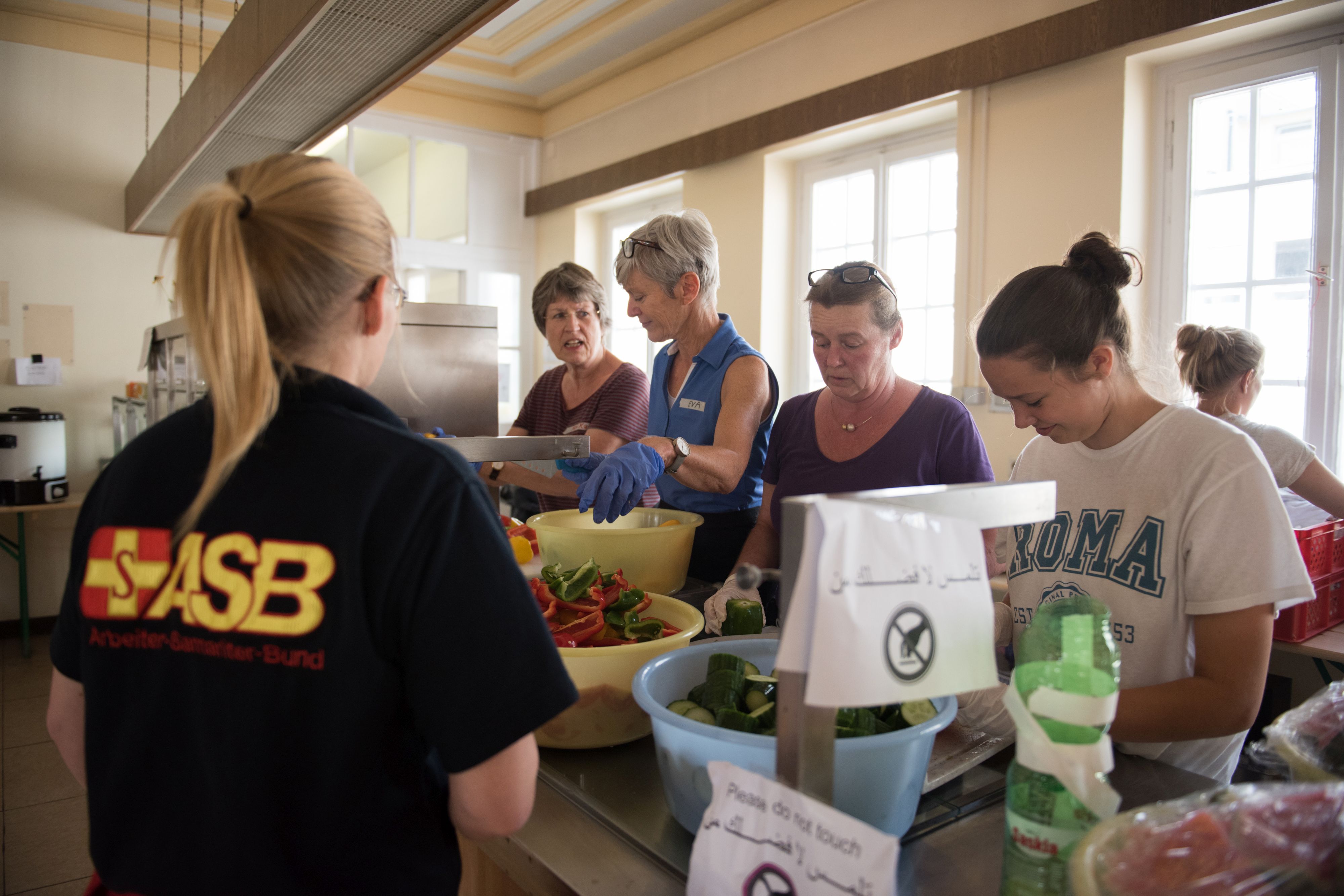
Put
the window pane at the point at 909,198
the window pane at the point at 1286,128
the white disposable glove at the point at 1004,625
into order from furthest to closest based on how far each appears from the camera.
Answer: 1. the window pane at the point at 909,198
2. the window pane at the point at 1286,128
3. the white disposable glove at the point at 1004,625

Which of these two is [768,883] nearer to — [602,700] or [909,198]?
[602,700]

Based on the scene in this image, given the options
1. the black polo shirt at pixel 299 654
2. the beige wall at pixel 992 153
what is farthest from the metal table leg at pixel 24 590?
the black polo shirt at pixel 299 654

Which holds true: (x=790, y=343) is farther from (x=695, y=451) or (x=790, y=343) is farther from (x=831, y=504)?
(x=831, y=504)

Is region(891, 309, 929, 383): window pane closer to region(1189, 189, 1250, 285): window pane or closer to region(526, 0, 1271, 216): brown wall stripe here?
region(526, 0, 1271, 216): brown wall stripe

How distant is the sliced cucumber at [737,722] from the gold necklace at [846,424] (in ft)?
3.21

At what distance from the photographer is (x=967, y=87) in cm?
341

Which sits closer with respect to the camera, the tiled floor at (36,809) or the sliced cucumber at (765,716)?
the sliced cucumber at (765,716)

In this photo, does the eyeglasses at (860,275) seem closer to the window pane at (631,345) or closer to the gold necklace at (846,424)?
the gold necklace at (846,424)

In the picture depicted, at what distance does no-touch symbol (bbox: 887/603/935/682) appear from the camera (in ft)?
2.02

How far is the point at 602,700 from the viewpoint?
1.06m

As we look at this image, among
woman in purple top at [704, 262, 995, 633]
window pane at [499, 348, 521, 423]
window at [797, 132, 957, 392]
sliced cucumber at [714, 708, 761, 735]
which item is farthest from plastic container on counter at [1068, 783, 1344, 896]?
window pane at [499, 348, 521, 423]

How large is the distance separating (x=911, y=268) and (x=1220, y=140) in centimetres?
132

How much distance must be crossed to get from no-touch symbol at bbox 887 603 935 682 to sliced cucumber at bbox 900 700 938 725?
0.83 ft

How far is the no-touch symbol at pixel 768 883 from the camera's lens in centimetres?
67
